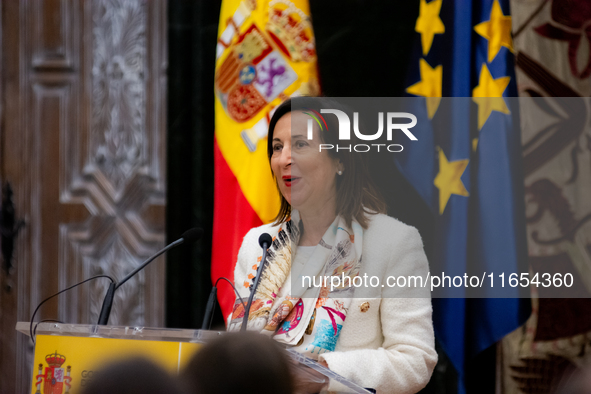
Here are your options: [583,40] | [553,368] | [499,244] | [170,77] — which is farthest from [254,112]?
[553,368]

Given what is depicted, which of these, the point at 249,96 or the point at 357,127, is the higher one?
the point at 249,96

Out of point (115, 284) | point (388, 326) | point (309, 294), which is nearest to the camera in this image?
point (115, 284)

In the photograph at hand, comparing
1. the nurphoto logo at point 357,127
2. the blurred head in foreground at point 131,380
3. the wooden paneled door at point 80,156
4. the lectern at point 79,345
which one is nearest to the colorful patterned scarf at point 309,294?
the nurphoto logo at point 357,127

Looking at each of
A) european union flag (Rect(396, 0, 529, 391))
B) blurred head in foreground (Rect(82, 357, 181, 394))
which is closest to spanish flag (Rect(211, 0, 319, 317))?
european union flag (Rect(396, 0, 529, 391))

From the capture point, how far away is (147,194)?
8.91ft

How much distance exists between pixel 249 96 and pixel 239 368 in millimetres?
1881

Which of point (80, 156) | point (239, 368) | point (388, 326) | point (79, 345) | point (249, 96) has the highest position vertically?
point (249, 96)

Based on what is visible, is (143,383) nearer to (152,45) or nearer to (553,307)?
(553,307)

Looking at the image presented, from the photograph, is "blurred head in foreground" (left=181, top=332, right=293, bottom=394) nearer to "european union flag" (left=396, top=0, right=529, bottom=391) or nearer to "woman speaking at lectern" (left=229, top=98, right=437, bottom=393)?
"woman speaking at lectern" (left=229, top=98, right=437, bottom=393)

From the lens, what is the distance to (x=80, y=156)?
278cm

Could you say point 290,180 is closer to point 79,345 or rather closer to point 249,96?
point 249,96

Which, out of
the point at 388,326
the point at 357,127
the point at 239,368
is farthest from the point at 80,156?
the point at 239,368

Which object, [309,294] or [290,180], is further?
[290,180]

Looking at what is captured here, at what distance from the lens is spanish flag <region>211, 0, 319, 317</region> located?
90.1 inches
